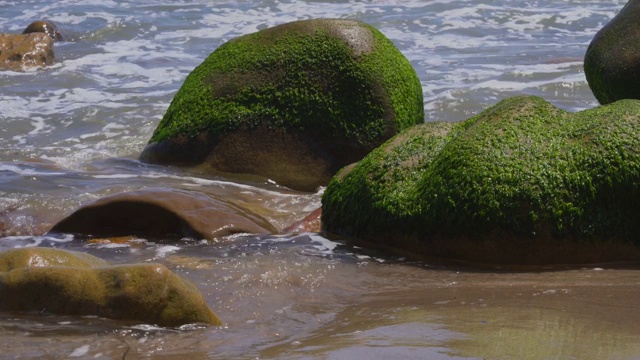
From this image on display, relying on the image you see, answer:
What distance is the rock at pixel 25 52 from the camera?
42.3ft

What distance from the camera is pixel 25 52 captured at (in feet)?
43.2

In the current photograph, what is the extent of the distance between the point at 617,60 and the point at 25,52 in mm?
8535

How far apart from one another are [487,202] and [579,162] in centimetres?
54

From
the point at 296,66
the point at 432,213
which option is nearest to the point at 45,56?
the point at 296,66

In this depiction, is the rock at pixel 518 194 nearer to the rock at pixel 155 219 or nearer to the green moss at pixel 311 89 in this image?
the rock at pixel 155 219

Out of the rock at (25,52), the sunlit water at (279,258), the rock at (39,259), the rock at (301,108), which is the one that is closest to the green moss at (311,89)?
the rock at (301,108)

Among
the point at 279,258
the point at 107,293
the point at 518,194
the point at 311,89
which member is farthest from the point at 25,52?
the point at 107,293

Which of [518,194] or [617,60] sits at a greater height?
[617,60]

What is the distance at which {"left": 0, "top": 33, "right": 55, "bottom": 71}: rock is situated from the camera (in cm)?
1289

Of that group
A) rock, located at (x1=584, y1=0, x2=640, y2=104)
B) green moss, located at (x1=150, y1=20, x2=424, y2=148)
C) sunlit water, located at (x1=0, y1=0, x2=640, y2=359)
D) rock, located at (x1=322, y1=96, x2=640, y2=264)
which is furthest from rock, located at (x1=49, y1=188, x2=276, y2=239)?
rock, located at (x1=584, y1=0, x2=640, y2=104)

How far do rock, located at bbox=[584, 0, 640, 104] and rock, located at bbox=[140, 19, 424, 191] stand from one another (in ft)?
4.76

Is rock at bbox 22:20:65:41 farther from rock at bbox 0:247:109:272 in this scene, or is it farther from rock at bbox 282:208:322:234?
rock at bbox 0:247:109:272

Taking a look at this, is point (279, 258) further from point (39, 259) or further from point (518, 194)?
point (39, 259)

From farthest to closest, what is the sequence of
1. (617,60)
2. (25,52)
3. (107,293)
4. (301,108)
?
(25,52), (617,60), (301,108), (107,293)
